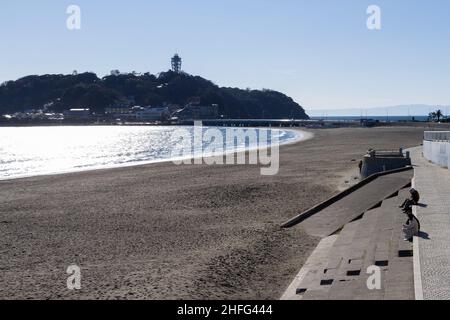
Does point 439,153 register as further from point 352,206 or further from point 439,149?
point 352,206

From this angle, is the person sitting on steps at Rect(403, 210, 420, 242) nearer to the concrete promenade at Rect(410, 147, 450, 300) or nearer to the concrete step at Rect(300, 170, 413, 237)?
the concrete promenade at Rect(410, 147, 450, 300)

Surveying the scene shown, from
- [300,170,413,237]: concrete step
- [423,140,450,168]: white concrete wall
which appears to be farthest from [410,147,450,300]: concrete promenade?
[423,140,450,168]: white concrete wall

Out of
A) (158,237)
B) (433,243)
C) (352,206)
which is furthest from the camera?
(352,206)

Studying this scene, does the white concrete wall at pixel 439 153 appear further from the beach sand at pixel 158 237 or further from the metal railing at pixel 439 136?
the beach sand at pixel 158 237

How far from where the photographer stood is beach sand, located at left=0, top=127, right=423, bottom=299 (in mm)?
10820

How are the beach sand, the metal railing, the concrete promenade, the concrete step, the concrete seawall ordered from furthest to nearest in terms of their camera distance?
the metal railing → the concrete seawall → the concrete step → the beach sand → the concrete promenade

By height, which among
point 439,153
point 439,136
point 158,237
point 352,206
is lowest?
point 158,237

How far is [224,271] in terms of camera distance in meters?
11.7

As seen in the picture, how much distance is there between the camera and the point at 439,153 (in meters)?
24.2

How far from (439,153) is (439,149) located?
0.52ft

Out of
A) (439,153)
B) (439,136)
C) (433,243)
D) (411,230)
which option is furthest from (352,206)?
(439,136)

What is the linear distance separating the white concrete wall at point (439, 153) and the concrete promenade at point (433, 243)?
14.9 ft

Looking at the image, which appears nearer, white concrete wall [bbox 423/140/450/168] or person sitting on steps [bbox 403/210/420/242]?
person sitting on steps [bbox 403/210/420/242]
